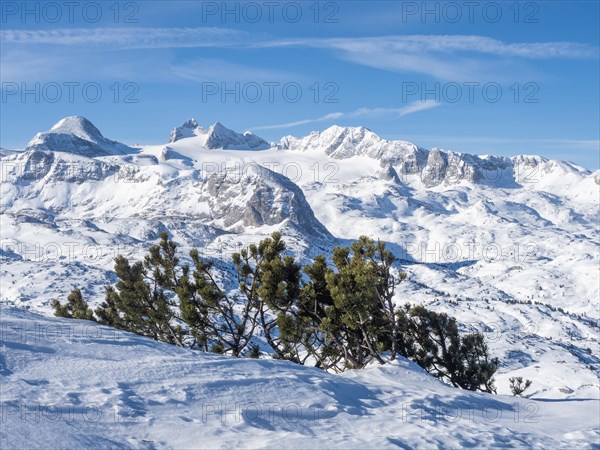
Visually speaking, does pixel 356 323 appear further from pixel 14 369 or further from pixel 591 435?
pixel 14 369

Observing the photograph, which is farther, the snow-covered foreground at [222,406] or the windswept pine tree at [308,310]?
the windswept pine tree at [308,310]

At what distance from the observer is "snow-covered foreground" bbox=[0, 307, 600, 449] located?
1171cm

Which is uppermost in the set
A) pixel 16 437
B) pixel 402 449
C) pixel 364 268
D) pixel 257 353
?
pixel 364 268

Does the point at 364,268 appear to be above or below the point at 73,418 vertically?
above

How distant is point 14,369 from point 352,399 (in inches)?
349

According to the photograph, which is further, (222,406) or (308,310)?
(308,310)

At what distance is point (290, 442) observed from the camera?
38.9 feet

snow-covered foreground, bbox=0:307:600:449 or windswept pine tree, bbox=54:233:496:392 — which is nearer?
snow-covered foreground, bbox=0:307:600:449

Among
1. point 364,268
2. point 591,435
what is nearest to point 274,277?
point 364,268

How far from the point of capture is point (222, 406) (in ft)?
44.5

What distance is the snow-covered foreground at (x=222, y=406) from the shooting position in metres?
11.7

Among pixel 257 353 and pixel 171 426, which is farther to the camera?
pixel 257 353

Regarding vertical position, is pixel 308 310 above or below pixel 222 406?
above

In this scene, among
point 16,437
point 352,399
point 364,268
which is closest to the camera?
point 16,437
